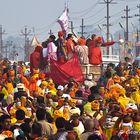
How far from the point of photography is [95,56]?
83.8ft

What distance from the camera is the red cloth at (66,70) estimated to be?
24.6 m

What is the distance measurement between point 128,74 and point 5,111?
27.1ft

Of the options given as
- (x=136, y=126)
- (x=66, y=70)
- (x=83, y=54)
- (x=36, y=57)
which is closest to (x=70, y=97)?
(x=136, y=126)

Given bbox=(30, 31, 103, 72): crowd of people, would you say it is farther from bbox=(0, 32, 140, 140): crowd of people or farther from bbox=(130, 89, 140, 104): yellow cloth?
bbox=(130, 89, 140, 104): yellow cloth

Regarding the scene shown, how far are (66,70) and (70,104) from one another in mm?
7644

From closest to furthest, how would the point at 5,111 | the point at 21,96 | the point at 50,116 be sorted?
the point at 50,116, the point at 5,111, the point at 21,96

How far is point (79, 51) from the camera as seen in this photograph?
2505 cm

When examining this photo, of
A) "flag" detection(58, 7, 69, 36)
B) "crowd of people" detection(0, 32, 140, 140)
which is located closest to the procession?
"crowd of people" detection(0, 32, 140, 140)

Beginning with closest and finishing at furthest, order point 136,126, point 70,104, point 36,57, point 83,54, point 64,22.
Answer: point 136,126, point 70,104, point 83,54, point 36,57, point 64,22

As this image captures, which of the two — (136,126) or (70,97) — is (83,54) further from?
(136,126)

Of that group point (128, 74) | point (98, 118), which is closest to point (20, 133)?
point (98, 118)

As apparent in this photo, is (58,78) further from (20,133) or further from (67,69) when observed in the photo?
(20,133)

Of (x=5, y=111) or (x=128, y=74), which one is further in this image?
(x=128, y=74)

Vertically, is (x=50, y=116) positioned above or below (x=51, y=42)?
below
